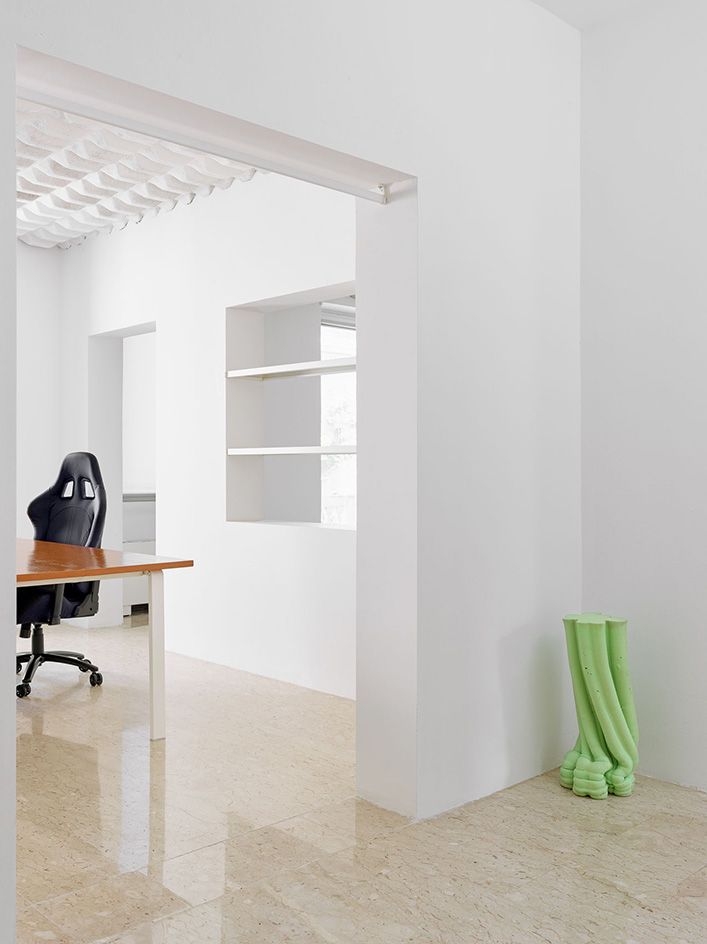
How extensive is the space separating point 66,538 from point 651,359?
3.42 meters

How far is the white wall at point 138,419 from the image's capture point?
8.55 metres

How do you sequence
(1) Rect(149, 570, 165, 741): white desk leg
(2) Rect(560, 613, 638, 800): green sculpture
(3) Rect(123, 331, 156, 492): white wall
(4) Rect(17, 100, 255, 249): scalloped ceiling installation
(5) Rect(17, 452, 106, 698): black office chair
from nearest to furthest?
(2) Rect(560, 613, 638, 800): green sculpture, (1) Rect(149, 570, 165, 741): white desk leg, (5) Rect(17, 452, 106, 698): black office chair, (4) Rect(17, 100, 255, 249): scalloped ceiling installation, (3) Rect(123, 331, 156, 492): white wall

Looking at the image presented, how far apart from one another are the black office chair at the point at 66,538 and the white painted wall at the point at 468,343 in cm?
200

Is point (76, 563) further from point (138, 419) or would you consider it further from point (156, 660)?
point (138, 419)

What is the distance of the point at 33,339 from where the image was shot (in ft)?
23.6

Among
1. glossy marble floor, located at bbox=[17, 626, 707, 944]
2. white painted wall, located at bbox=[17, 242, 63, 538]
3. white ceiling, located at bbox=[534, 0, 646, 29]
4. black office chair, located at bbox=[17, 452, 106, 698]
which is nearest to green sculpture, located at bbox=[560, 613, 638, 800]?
glossy marble floor, located at bbox=[17, 626, 707, 944]

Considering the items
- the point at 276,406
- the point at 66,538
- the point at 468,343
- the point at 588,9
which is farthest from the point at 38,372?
the point at 588,9

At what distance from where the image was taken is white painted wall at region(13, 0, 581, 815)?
2918 mm

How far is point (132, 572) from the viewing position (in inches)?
159

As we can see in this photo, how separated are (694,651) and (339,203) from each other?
2.80 metres

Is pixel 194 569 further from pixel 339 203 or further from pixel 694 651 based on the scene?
pixel 694 651

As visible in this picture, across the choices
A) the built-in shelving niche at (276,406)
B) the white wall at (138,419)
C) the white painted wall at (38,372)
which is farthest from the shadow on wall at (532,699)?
the white wall at (138,419)

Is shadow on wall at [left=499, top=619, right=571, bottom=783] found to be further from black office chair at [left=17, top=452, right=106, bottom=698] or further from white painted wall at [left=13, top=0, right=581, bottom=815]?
black office chair at [left=17, top=452, right=106, bottom=698]

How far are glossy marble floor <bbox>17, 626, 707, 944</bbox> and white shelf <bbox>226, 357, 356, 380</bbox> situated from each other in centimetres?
181
